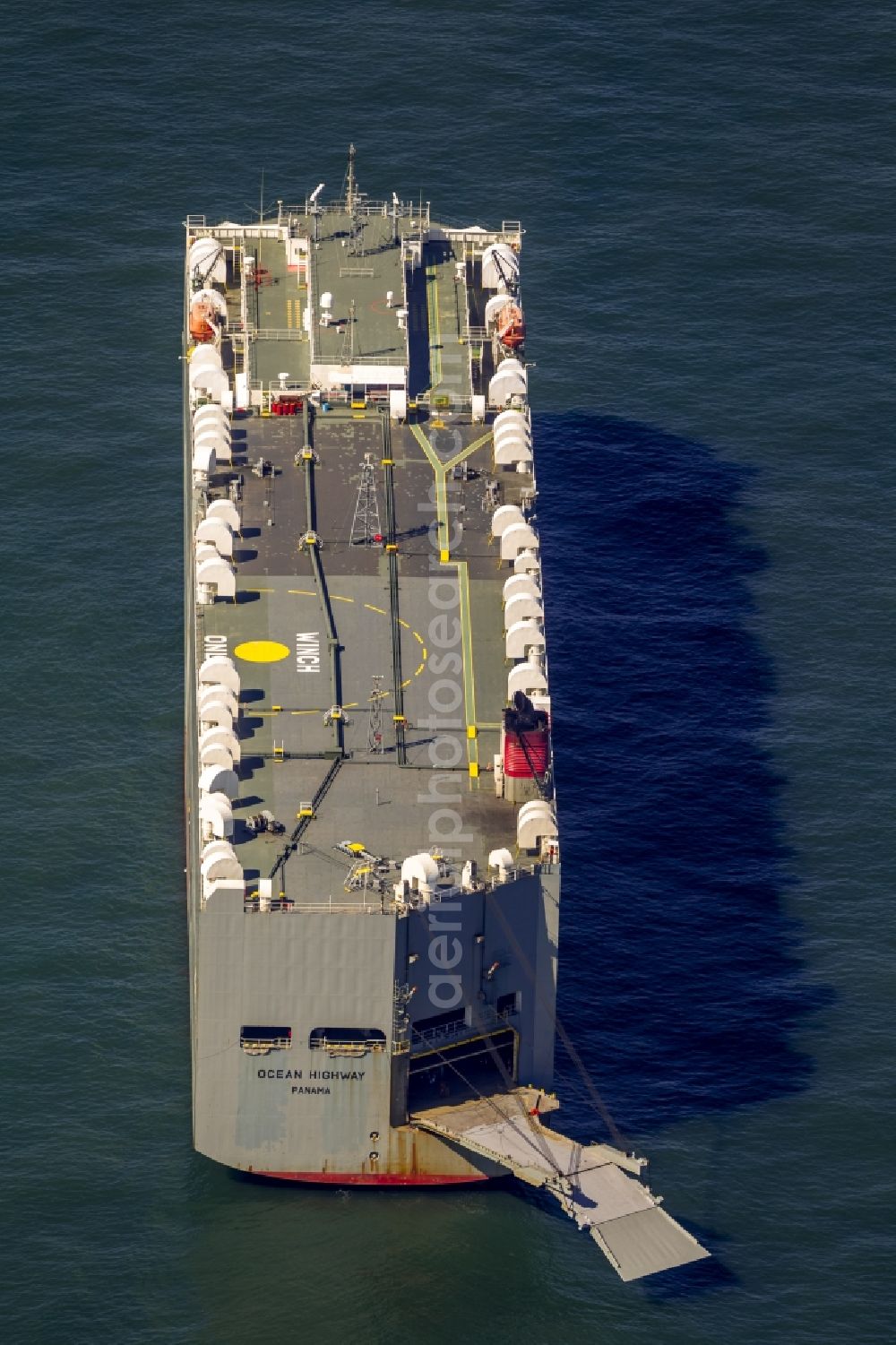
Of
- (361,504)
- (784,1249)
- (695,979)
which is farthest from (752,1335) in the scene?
(361,504)

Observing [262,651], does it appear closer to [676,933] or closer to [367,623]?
[367,623]

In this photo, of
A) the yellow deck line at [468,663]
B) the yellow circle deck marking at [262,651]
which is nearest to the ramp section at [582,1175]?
the yellow deck line at [468,663]

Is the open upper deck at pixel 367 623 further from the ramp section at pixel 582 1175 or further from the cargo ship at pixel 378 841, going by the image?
the ramp section at pixel 582 1175

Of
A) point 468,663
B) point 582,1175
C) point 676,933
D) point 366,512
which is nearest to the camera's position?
point 582,1175

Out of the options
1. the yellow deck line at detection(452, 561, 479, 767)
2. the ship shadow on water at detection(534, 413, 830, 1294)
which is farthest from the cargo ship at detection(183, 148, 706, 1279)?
the ship shadow on water at detection(534, 413, 830, 1294)

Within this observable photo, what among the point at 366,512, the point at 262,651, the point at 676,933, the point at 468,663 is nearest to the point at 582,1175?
the point at 676,933

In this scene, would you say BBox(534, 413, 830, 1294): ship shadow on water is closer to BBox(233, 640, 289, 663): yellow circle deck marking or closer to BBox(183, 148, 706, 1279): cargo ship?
BBox(183, 148, 706, 1279): cargo ship

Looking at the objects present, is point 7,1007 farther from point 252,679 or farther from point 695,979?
point 695,979
